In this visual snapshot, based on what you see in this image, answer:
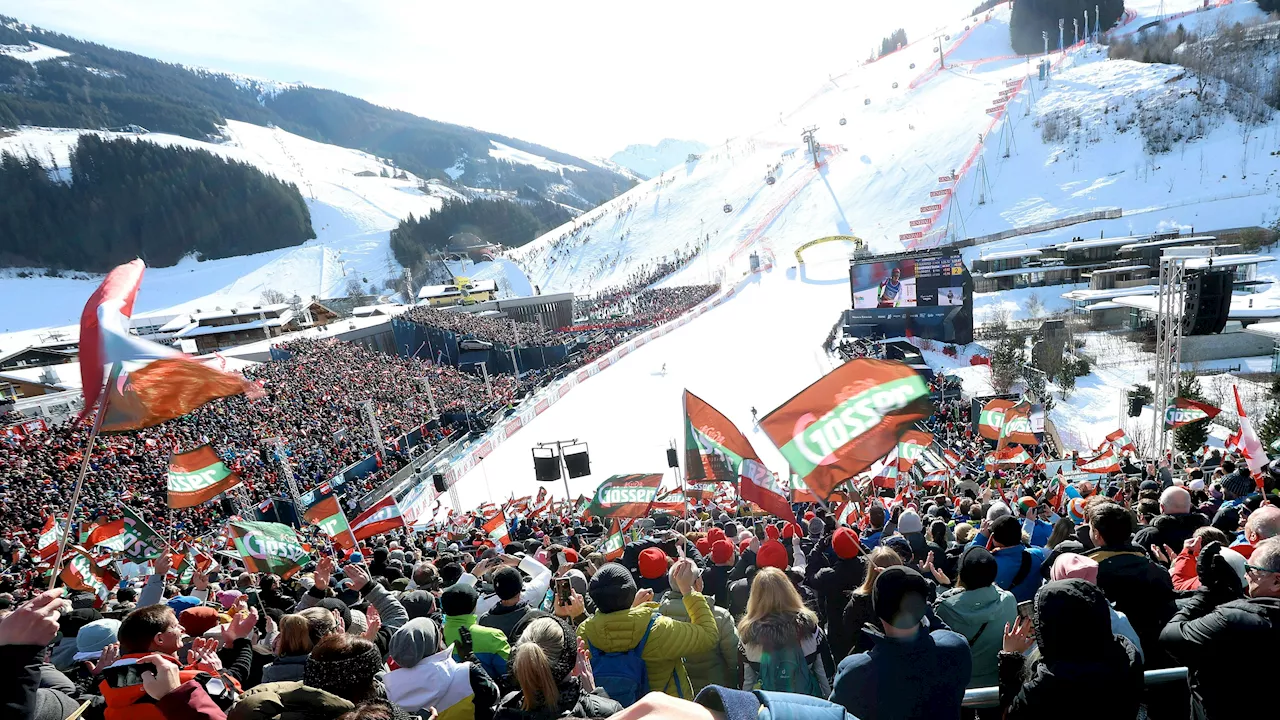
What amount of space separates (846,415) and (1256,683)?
3.31 metres

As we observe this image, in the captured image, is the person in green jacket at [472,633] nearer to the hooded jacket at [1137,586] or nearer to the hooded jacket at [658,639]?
the hooded jacket at [658,639]

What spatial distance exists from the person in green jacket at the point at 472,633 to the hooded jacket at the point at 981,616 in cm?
231

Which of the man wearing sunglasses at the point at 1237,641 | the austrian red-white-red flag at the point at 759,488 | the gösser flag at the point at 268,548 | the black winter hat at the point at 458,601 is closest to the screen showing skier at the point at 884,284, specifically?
the austrian red-white-red flag at the point at 759,488

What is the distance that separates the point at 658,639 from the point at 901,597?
126 centimetres

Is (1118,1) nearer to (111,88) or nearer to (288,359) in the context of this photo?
(288,359)

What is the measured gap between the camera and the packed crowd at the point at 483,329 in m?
41.9

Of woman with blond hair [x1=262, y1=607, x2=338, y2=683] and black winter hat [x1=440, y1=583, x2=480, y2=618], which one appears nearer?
woman with blond hair [x1=262, y1=607, x2=338, y2=683]

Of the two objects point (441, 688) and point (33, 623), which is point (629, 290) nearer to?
point (441, 688)

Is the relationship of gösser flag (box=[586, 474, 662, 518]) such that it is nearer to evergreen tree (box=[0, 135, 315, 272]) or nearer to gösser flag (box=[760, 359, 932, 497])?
gösser flag (box=[760, 359, 932, 497])

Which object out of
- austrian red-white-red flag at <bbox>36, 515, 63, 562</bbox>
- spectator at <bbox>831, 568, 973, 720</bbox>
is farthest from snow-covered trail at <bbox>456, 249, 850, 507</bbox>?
spectator at <bbox>831, 568, 973, 720</bbox>

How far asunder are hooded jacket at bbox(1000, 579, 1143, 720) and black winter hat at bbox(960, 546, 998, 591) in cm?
71

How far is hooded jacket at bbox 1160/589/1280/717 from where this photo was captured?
2.32 m

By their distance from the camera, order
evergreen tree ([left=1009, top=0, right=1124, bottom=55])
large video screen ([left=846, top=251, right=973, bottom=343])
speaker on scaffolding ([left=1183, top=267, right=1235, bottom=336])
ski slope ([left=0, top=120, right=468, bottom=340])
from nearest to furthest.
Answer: speaker on scaffolding ([left=1183, top=267, right=1235, bottom=336])
large video screen ([left=846, top=251, right=973, bottom=343])
ski slope ([left=0, top=120, right=468, bottom=340])
evergreen tree ([left=1009, top=0, right=1124, bottom=55])

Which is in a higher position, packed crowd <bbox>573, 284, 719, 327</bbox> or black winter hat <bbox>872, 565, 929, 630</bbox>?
black winter hat <bbox>872, 565, 929, 630</bbox>
